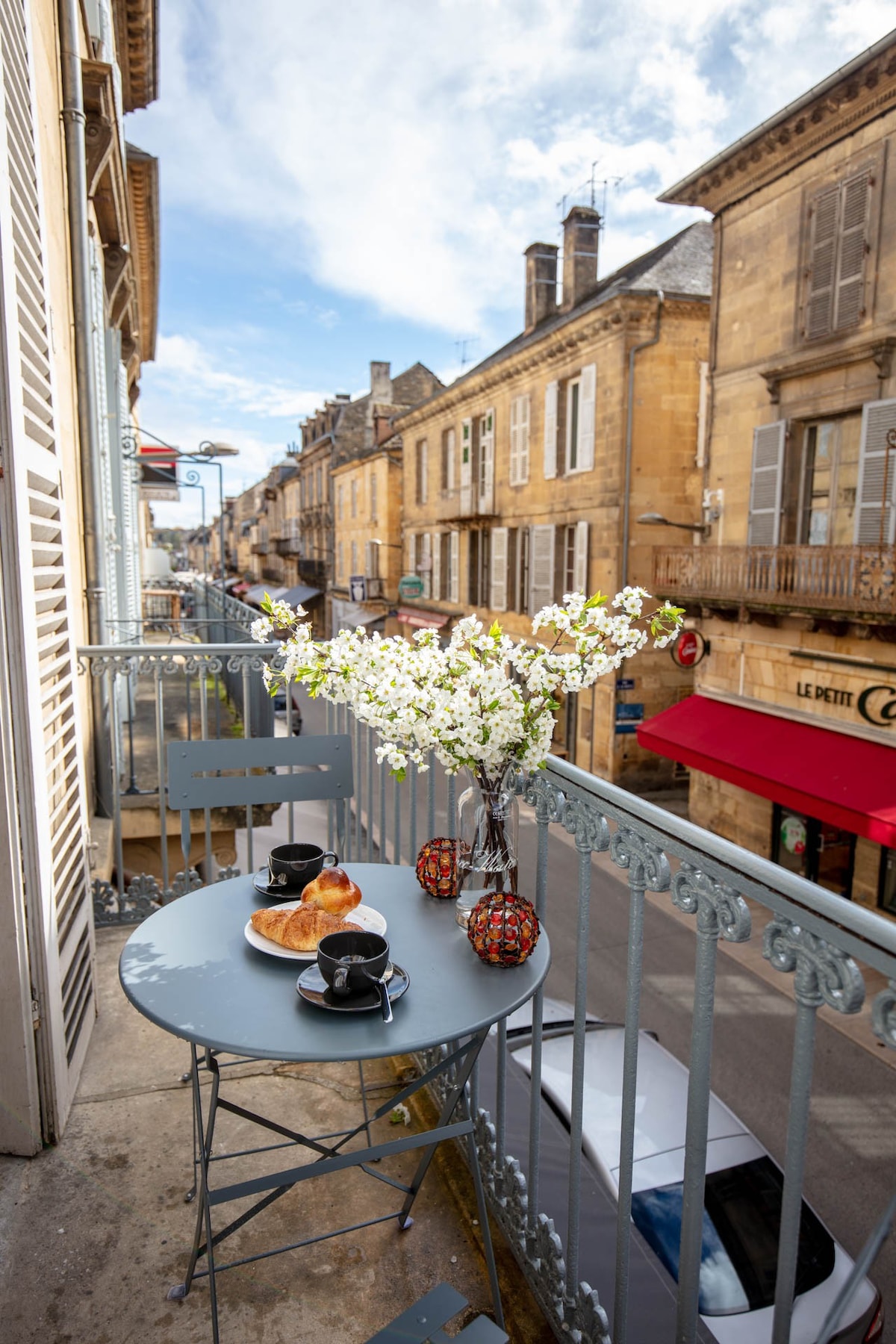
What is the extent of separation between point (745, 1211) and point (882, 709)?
731cm

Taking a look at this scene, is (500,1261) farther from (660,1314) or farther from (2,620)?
(2,620)

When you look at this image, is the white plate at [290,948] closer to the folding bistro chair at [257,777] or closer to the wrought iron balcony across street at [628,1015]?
the wrought iron balcony across street at [628,1015]

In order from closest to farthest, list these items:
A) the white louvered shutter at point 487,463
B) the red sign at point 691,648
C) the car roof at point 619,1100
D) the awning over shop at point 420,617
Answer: the car roof at point 619,1100, the red sign at point 691,648, the white louvered shutter at point 487,463, the awning over shop at point 420,617

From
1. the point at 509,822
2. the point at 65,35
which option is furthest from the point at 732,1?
the point at 509,822

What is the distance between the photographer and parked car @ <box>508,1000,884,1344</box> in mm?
3312

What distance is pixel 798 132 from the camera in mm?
10781

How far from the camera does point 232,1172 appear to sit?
7.82ft

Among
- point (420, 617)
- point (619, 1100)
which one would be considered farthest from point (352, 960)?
point (420, 617)

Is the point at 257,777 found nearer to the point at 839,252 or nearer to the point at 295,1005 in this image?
the point at 295,1005

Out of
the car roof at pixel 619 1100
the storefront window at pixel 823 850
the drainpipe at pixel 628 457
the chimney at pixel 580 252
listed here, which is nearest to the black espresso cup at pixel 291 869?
the car roof at pixel 619 1100

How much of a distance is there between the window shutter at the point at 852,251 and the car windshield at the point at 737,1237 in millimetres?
9819

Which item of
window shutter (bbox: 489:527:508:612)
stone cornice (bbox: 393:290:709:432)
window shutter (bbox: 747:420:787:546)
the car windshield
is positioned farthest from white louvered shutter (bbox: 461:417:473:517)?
the car windshield

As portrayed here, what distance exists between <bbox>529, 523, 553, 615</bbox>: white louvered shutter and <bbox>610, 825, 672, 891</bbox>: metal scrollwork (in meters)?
15.8

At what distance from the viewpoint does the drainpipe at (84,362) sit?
5074mm
